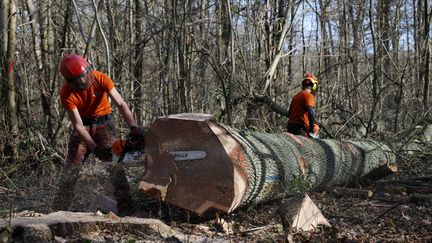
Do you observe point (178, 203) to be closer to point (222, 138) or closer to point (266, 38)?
point (222, 138)

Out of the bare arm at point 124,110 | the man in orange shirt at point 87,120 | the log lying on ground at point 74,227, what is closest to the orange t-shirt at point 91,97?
the man in orange shirt at point 87,120

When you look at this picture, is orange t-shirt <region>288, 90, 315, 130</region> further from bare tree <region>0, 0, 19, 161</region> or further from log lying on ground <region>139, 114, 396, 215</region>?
bare tree <region>0, 0, 19, 161</region>

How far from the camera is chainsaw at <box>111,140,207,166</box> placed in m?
4.00

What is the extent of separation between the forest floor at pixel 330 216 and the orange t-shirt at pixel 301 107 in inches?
62.1

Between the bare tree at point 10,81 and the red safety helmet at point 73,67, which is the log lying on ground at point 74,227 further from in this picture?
the bare tree at point 10,81

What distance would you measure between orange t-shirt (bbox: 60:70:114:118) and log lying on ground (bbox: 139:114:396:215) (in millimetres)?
885

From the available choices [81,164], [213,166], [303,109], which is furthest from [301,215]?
[303,109]

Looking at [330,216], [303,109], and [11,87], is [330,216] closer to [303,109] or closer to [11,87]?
[303,109]

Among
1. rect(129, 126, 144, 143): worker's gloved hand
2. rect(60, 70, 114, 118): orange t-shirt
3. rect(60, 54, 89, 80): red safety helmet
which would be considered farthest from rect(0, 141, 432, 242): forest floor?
rect(60, 54, 89, 80): red safety helmet

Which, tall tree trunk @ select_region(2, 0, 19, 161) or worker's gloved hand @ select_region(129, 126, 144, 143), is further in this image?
tall tree trunk @ select_region(2, 0, 19, 161)

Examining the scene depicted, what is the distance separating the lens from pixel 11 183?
6.72 metres

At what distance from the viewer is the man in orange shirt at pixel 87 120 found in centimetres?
437

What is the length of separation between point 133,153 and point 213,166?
0.79m

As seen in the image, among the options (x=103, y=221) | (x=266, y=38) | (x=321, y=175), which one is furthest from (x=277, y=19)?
(x=103, y=221)
